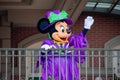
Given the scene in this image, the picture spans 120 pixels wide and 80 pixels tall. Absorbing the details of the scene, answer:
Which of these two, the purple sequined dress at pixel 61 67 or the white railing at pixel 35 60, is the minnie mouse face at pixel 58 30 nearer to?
the purple sequined dress at pixel 61 67

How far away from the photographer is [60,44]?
6.84m

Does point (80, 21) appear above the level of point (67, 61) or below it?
above

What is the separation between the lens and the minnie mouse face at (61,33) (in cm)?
689

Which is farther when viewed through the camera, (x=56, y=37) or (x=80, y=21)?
(x=80, y=21)

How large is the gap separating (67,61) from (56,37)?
0.57m

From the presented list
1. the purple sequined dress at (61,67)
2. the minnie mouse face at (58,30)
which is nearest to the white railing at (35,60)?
the purple sequined dress at (61,67)

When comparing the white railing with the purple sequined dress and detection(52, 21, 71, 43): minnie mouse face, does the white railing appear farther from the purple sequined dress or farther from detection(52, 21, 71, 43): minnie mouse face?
detection(52, 21, 71, 43): minnie mouse face

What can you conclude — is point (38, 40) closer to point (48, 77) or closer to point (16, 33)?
point (16, 33)

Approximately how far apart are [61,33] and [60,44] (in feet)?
0.67

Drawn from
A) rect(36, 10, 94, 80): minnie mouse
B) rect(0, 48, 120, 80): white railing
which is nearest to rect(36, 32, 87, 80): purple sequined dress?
rect(36, 10, 94, 80): minnie mouse

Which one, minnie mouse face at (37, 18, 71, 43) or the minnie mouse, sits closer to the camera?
the minnie mouse

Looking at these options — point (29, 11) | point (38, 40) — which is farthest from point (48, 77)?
point (38, 40)

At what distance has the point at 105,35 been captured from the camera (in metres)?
14.1

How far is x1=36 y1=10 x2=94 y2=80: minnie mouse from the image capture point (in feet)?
21.4
